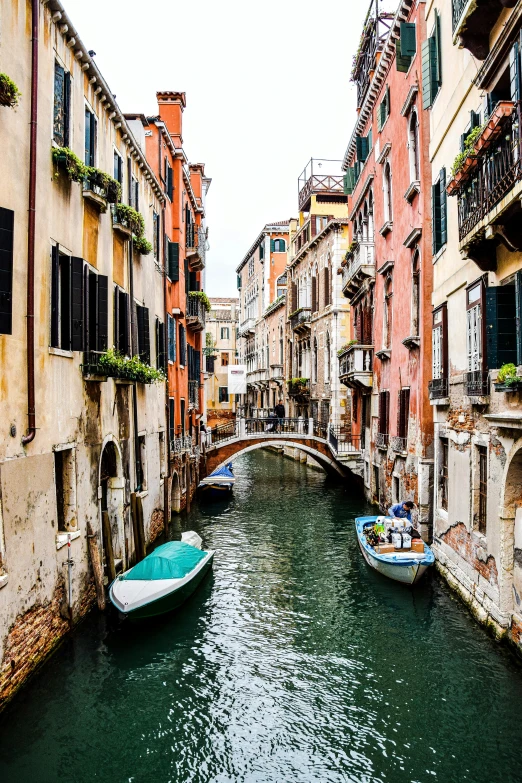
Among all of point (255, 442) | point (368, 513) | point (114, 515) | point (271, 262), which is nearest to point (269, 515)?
point (368, 513)

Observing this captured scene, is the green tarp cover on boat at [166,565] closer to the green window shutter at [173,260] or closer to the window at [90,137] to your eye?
the window at [90,137]

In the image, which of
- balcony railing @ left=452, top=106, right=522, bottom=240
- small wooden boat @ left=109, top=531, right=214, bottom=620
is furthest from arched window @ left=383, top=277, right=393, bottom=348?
balcony railing @ left=452, top=106, right=522, bottom=240

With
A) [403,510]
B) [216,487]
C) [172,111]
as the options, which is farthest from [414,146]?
[216,487]

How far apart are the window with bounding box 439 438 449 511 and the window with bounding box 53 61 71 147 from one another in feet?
26.9

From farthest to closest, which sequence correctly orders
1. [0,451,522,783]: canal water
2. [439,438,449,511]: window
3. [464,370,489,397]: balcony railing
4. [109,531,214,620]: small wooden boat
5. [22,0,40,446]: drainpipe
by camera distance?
[439,438,449,511]: window, [109,531,214,620]: small wooden boat, [464,370,489,397]: balcony railing, [22,0,40,446]: drainpipe, [0,451,522,783]: canal water

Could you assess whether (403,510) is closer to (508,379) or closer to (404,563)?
(404,563)

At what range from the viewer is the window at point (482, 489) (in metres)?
10.3

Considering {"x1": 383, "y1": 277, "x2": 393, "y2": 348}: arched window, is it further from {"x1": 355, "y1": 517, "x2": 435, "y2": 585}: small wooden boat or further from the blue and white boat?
the blue and white boat

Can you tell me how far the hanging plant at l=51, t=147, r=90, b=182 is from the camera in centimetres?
947

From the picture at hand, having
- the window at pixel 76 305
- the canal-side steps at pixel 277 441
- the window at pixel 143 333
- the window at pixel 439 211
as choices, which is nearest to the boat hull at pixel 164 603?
the window at pixel 76 305

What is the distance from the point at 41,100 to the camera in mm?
9062

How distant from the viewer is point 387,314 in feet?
63.5

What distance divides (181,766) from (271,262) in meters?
45.2

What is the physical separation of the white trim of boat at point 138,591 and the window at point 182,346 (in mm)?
11500
